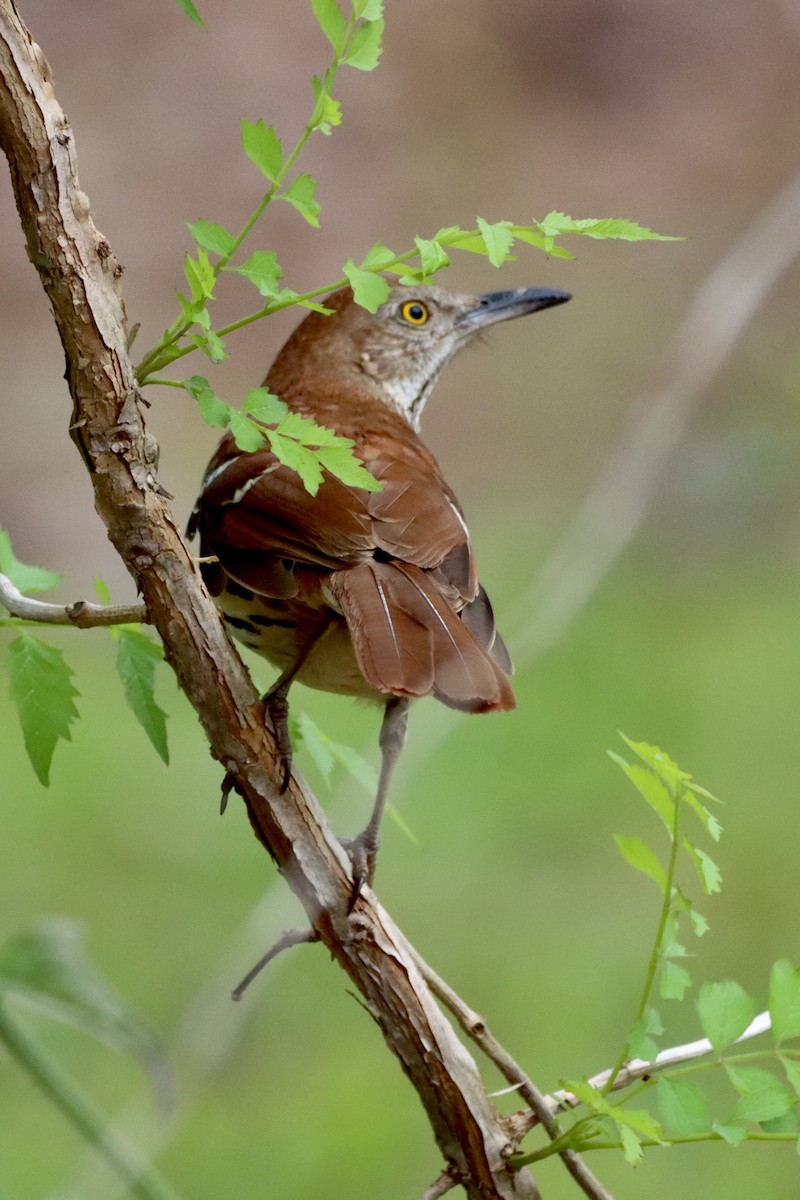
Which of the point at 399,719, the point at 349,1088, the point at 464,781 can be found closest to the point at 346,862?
the point at 399,719

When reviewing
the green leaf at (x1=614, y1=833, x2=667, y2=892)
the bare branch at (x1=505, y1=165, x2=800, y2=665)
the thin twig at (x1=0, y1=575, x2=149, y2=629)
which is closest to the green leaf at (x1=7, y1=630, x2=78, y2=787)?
the thin twig at (x1=0, y1=575, x2=149, y2=629)

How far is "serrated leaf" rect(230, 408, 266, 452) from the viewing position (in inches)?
48.9

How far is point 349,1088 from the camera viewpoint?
4.29 metres

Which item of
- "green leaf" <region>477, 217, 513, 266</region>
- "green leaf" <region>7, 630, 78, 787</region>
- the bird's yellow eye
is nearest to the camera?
"green leaf" <region>477, 217, 513, 266</region>

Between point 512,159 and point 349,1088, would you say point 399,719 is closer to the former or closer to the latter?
point 349,1088

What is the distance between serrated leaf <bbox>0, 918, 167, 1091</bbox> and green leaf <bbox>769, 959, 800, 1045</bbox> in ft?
1.70

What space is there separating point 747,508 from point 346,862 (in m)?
6.23

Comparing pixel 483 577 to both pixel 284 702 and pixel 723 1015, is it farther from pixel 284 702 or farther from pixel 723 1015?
pixel 723 1015

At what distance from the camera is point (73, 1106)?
52.0 inches

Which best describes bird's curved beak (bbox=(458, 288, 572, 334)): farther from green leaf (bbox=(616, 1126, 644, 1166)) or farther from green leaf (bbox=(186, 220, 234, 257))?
green leaf (bbox=(616, 1126, 644, 1166))

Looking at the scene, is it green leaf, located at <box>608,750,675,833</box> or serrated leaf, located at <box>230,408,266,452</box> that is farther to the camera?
green leaf, located at <box>608,750,675,833</box>

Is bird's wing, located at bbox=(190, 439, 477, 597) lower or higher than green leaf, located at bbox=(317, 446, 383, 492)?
lower

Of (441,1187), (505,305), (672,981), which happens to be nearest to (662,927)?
(672,981)

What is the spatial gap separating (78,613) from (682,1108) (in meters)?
0.64
